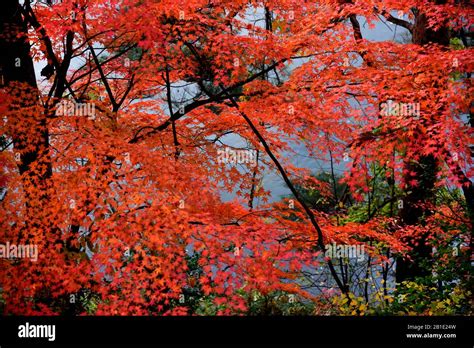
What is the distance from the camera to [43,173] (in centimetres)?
935

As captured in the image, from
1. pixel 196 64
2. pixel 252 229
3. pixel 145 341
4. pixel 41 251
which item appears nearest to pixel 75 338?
pixel 145 341

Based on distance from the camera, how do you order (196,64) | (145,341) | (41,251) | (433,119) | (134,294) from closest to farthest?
(145,341)
(134,294)
(41,251)
(433,119)
(196,64)

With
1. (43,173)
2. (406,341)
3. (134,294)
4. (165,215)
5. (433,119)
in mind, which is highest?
(433,119)

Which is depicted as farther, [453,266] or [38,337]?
[453,266]

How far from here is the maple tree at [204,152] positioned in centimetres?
835

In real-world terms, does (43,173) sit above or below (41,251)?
above

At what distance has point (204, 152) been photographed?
1180 cm

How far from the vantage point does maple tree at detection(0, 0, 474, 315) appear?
27.4 ft

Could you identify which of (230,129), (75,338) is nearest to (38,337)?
(75,338)

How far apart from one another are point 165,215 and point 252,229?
1709 mm

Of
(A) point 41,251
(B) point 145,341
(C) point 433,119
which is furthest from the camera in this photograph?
(C) point 433,119

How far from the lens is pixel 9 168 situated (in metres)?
9.43

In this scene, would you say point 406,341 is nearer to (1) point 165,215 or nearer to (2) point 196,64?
(1) point 165,215

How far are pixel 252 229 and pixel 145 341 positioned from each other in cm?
294
